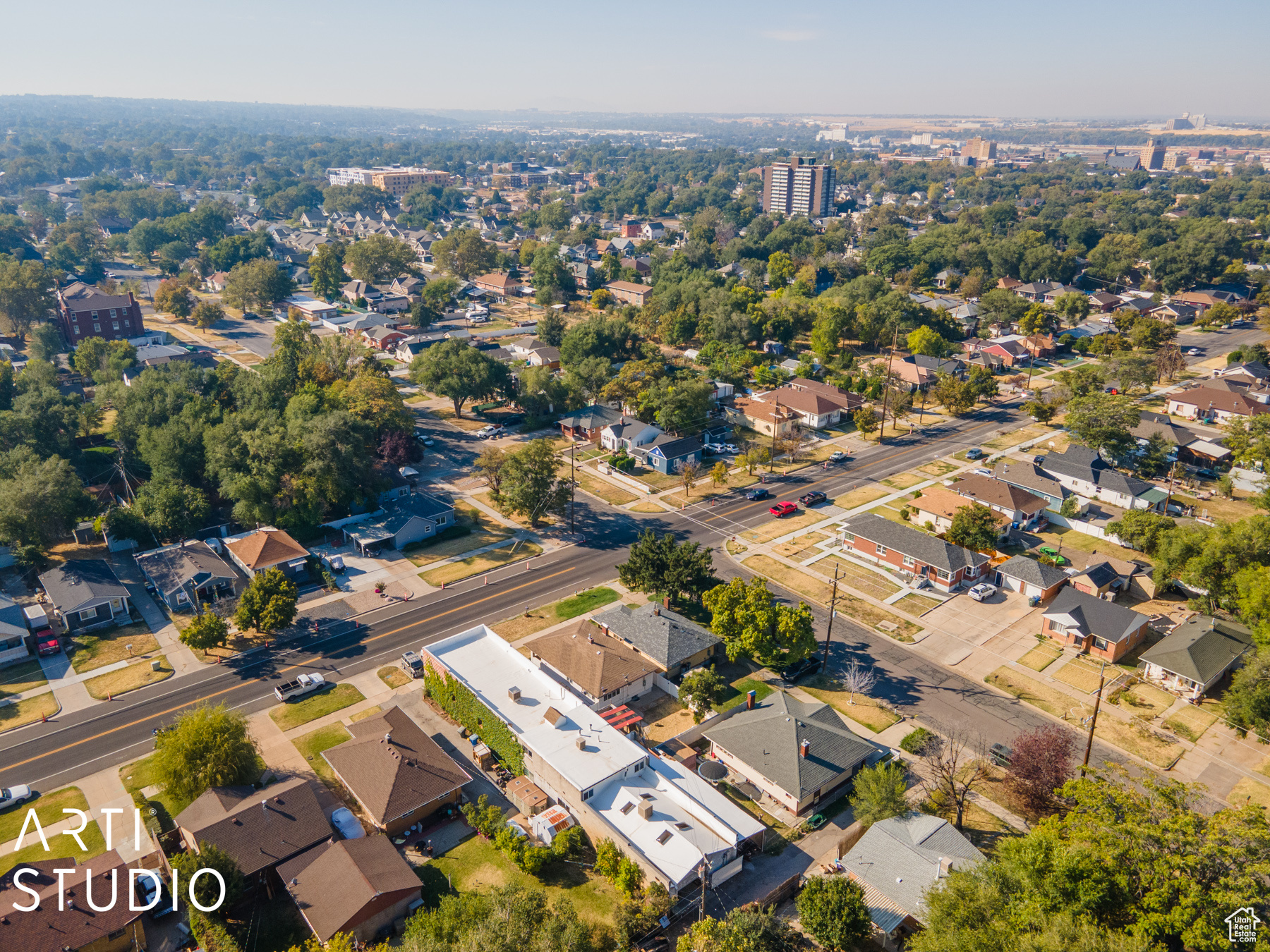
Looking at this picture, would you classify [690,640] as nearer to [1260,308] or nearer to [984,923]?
[984,923]

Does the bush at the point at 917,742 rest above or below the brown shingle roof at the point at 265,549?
below

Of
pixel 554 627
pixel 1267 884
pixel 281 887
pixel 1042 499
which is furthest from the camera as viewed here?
pixel 1042 499

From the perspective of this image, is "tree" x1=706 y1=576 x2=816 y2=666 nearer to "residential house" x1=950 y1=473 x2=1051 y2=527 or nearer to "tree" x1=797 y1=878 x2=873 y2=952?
"tree" x1=797 y1=878 x2=873 y2=952

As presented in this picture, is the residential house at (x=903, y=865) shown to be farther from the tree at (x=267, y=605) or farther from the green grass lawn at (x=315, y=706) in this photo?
the tree at (x=267, y=605)

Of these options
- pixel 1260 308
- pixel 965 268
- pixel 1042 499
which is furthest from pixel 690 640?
pixel 1260 308

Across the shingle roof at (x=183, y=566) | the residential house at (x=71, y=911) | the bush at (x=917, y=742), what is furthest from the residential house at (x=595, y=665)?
the shingle roof at (x=183, y=566)
